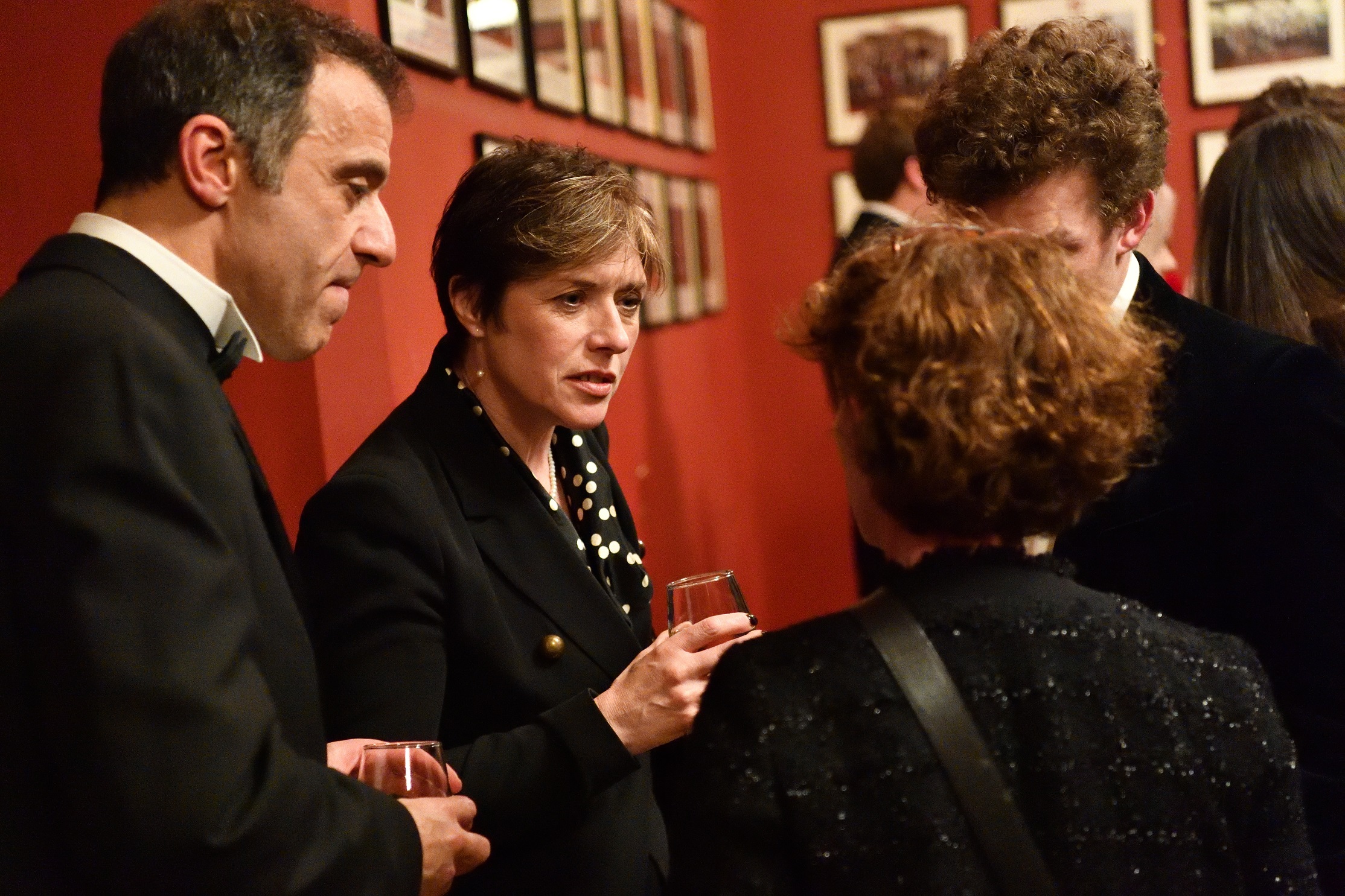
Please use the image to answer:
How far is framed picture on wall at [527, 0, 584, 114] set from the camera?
3.82m

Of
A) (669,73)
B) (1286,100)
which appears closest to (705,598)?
(1286,100)

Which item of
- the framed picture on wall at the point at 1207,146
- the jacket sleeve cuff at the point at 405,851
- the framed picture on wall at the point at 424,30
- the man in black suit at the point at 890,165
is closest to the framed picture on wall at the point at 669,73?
the man in black suit at the point at 890,165

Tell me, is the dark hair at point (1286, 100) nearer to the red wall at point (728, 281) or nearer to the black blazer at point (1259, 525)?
the black blazer at point (1259, 525)

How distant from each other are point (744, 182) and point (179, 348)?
216 inches

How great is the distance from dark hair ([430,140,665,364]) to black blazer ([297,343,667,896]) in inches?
5.9

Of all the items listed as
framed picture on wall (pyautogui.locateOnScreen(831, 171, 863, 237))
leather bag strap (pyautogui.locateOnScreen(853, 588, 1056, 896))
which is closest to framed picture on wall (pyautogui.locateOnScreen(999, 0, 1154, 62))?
framed picture on wall (pyautogui.locateOnScreen(831, 171, 863, 237))

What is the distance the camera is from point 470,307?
7.14ft

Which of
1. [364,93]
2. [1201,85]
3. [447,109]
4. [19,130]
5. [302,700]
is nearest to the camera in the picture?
[302,700]

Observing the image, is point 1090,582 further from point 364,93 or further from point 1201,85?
point 1201,85

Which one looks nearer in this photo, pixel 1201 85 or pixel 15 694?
pixel 15 694

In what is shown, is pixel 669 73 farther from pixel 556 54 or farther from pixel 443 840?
pixel 443 840

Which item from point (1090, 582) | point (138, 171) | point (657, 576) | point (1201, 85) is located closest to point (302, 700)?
point (138, 171)

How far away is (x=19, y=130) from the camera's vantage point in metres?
2.56

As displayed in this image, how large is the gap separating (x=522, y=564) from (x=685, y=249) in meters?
3.69
